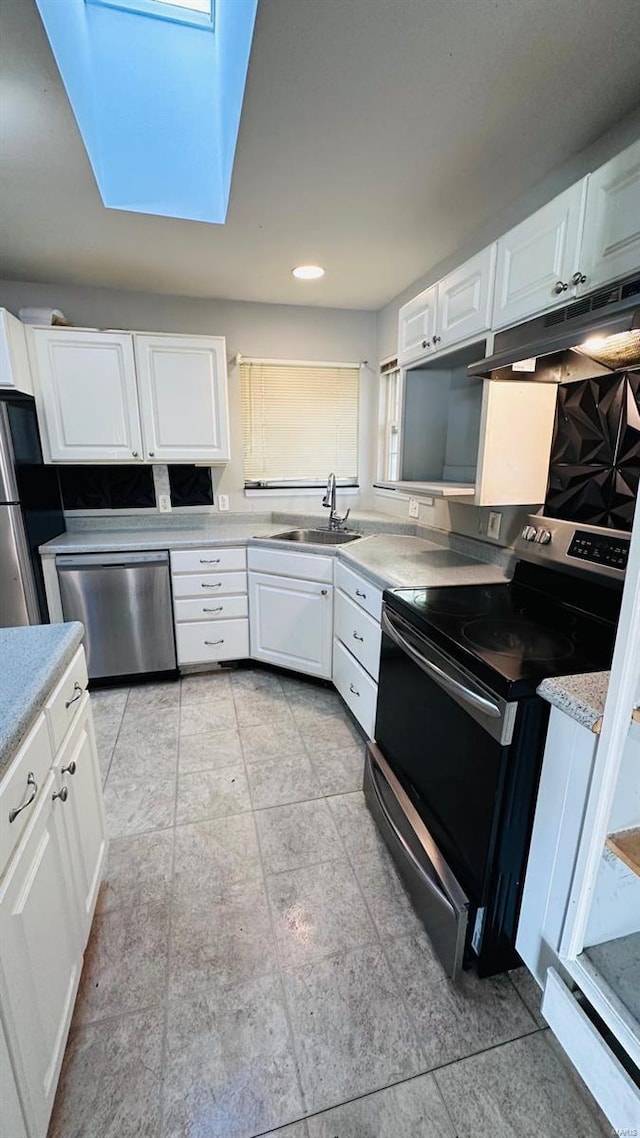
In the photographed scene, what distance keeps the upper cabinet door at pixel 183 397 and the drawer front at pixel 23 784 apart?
6.96 ft

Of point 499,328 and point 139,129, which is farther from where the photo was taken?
Answer: point 139,129

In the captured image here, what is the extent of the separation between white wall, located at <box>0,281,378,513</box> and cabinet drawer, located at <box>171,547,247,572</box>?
0.59 metres

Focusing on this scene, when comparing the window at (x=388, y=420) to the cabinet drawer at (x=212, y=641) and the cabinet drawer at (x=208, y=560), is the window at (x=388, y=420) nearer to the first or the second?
the cabinet drawer at (x=208, y=560)

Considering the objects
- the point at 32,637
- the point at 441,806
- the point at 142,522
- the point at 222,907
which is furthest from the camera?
the point at 142,522

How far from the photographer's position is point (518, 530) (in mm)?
1729

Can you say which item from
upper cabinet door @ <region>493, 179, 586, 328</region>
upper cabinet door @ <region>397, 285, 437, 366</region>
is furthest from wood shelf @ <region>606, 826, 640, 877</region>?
upper cabinet door @ <region>397, 285, 437, 366</region>

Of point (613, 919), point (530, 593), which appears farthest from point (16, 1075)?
point (530, 593)

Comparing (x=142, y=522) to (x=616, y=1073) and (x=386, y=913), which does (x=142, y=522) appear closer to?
(x=386, y=913)

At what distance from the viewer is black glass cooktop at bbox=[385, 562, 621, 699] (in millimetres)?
1068

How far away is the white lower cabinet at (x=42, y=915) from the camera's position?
2.43 feet

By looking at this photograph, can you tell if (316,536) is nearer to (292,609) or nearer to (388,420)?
(292,609)

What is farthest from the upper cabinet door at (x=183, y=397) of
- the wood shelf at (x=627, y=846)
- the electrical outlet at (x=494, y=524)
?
the wood shelf at (x=627, y=846)

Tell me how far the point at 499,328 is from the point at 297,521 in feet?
6.22

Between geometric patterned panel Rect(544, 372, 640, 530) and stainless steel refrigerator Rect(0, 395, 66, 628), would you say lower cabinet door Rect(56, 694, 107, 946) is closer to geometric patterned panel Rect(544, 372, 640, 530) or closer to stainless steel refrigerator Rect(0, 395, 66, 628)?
stainless steel refrigerator Rect(0, 395, 66, 628)
